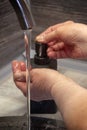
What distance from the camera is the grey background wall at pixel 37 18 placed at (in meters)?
0.91

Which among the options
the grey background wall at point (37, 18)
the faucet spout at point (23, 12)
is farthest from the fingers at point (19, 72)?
the faucet spout at point (23, 12)

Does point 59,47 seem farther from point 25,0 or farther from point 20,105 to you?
point 25,0

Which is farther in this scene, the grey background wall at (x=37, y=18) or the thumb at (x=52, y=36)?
the grey background wall at (x=37, y=18)

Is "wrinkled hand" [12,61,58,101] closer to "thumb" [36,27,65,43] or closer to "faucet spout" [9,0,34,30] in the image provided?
"thumb" [36,27,65,43]

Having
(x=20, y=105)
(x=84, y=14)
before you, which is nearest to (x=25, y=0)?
(x=20, y=105)

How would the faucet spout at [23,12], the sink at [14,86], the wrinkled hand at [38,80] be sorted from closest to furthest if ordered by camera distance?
the faucet spout at [23,12] < the wrinkled hand at [38,80] < the sink at [14,86]

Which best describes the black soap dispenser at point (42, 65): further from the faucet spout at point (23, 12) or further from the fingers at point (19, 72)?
the faucet spout at point (23, 12)

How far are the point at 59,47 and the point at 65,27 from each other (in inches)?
3.0

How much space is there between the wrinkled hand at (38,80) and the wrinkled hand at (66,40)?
0.08 metres

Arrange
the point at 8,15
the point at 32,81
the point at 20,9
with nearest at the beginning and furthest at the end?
the point at 20,9
the point at 32,81
the point at 8,15

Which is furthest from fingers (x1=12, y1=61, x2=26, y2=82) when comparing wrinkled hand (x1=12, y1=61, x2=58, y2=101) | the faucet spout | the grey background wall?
the faucet spout

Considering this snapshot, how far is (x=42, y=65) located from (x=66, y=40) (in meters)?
0.10

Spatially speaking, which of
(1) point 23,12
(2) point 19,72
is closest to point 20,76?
(2) point 19,72

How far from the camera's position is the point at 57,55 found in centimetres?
85
